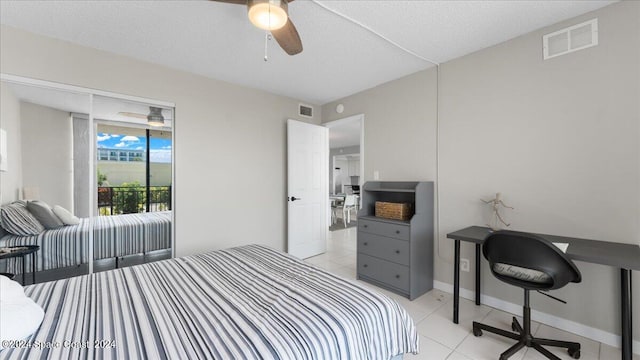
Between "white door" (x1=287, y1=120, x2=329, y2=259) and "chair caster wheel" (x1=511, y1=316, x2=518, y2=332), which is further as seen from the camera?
"white door" (x1=287, y1=120, x2=329, y2=259)

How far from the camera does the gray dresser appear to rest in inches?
102

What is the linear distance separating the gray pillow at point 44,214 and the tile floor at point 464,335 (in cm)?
290

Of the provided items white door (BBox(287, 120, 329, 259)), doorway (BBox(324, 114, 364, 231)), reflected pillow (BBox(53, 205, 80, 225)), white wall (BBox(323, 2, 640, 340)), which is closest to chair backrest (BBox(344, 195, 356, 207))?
doorway (BBox(324, 114, 364, 231))

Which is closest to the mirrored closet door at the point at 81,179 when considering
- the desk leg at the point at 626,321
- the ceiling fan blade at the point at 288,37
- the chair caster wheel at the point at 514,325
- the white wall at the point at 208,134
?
the white wall at the point at 208,134

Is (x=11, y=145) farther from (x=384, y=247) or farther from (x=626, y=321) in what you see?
(x=626, y=321)

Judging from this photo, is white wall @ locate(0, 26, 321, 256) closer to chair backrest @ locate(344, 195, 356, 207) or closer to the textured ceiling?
the textured ceiling

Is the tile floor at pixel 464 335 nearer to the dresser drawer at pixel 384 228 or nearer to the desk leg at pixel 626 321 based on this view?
the desk leg at pixel 626 321

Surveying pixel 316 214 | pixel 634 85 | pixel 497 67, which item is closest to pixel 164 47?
Answer: pixel 316 214

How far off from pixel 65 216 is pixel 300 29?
2.81m

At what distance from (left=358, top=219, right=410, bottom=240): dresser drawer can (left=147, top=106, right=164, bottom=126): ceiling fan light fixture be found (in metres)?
2.59

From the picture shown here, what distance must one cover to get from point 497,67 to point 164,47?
10.5 feet

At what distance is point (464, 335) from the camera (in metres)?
1.99

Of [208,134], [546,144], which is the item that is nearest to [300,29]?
[208,134]

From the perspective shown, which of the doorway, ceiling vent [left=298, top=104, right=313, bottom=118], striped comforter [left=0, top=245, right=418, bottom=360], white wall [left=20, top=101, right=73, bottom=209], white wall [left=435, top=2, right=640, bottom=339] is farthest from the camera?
the doorway
